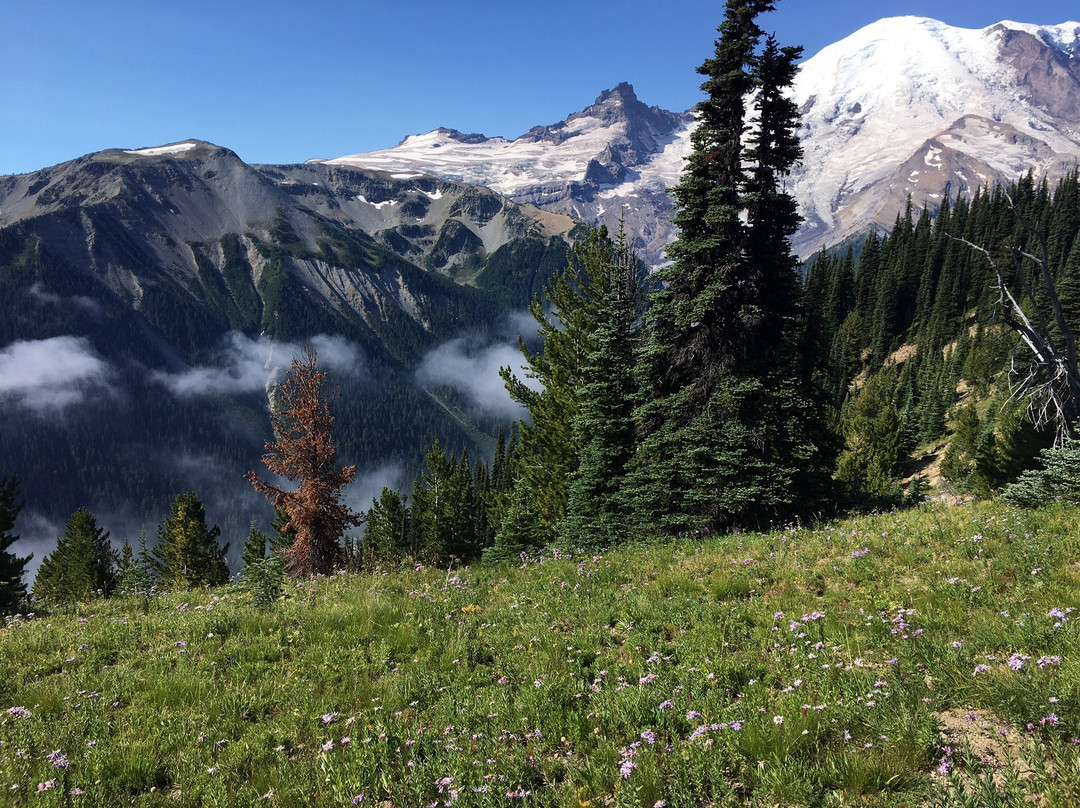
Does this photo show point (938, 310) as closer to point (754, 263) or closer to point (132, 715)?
point (754, 263)

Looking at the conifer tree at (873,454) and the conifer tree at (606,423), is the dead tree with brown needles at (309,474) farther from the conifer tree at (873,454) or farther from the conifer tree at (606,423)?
the conifer tree at (873,454)

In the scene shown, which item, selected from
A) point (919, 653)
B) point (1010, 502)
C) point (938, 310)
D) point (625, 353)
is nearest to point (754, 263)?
point (625, 353)

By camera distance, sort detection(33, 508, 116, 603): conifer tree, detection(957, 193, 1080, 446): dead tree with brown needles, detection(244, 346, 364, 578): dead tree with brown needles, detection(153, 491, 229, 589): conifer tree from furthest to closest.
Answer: detection(153, 491, 229, 589): conifer tree
detection(33, 508, 116, 603): conifer tree
detection(244, 346, 364, 578): dead tree with brown needles
detection(957, 193, 1080, 446): dead tree with brown needles

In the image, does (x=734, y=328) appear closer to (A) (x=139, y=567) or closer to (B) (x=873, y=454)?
(B) (x=873, y=454)

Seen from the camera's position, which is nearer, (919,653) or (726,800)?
(726,800)

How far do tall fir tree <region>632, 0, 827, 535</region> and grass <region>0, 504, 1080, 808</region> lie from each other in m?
6.06

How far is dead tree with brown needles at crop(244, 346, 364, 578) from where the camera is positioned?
26.5 m

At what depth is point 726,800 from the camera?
3928mm

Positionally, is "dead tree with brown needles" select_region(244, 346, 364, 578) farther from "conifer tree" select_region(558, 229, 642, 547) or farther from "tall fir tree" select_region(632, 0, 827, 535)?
"tall fir tree" select_region(632, 0, 827, 535)

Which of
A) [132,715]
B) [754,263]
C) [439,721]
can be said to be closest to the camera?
[439,721]

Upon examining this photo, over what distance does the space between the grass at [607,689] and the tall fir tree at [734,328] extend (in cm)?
606

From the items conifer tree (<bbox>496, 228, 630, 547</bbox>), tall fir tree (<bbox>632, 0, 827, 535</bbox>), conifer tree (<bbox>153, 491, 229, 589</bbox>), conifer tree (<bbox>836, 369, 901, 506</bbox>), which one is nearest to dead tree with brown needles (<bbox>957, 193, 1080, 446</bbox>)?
tall fir tree (<bbox>632, 0, 827, 535</bbox>)

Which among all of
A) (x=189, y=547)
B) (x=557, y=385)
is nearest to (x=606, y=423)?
(x=557, y=385)

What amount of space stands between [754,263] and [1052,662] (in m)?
13.4
